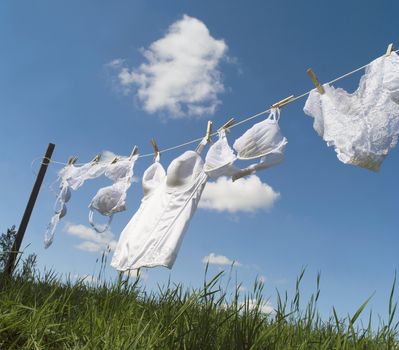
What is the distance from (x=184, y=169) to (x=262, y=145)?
82 cm

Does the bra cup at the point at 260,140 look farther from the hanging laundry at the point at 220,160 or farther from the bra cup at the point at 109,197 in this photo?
the bra cup at the point at 109,197

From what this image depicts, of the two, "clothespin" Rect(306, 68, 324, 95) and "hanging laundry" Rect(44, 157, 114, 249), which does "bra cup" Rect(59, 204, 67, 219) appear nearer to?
"hanging laundry" Rect(44, 157, 114, 249)

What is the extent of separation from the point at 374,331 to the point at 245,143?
1.73 metres

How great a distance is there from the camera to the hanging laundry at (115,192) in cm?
541

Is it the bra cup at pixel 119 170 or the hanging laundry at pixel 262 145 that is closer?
the hanging laundry at pixel 262 145

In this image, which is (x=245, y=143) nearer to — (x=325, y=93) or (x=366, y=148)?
(x=325, y=93)

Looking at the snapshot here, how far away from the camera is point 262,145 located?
367cm

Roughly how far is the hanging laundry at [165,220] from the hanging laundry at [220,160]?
0.19m

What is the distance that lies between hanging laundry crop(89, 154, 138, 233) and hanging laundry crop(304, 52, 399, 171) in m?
A: 2.69

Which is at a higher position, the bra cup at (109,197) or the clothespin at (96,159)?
the clothespin at (96,159)

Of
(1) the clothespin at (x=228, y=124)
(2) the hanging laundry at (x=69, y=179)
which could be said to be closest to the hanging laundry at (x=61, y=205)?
(2) the hanging laundry at (x=69, y=179)

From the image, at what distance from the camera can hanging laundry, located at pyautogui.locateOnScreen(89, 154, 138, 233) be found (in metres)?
5.41

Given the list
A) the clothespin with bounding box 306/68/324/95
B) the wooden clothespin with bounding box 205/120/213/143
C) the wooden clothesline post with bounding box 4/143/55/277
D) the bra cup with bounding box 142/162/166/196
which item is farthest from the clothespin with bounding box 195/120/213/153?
the wooden clothesline post with bounding box 4/143/55/277

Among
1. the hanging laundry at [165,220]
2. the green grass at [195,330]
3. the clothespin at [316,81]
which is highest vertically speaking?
the clothespin at [316,81]
